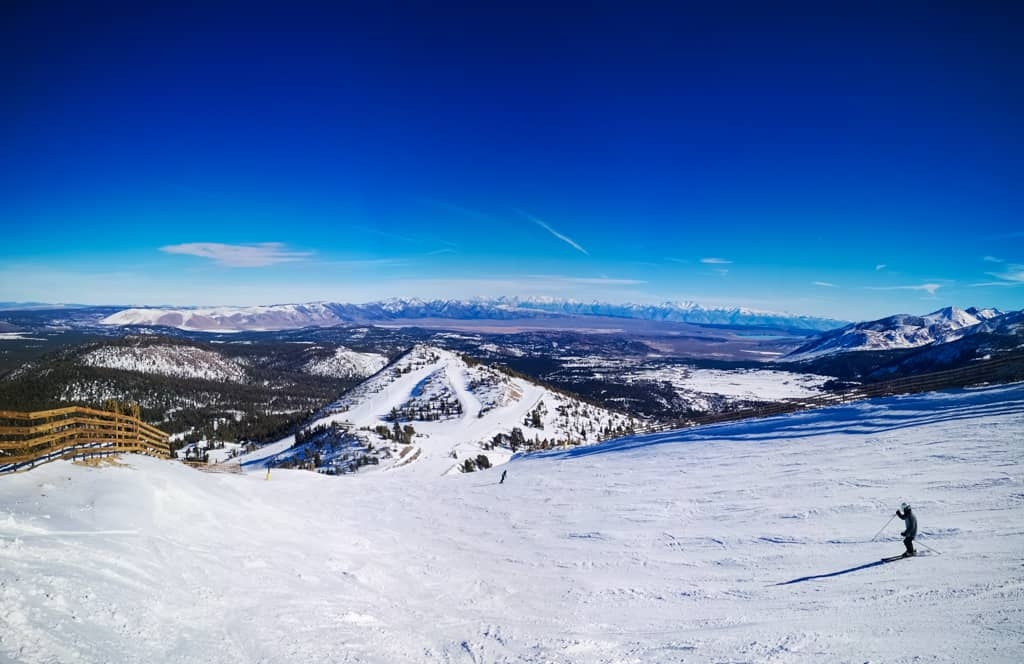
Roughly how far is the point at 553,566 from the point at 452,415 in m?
63.7

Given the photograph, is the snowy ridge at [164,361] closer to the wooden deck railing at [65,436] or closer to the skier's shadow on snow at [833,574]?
the wooden deck railing at [65,436]

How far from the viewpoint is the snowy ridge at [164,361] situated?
547ft

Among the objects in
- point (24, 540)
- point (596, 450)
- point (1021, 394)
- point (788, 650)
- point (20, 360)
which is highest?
point (1021, 394)

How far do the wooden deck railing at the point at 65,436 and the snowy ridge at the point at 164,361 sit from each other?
183799mm

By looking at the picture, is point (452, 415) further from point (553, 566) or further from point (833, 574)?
point (833, 574)

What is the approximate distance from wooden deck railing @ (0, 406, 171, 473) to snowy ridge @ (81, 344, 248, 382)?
184 m

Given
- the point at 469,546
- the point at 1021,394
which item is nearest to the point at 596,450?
the point at 469,546

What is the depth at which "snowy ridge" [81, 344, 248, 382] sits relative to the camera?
6561 inches

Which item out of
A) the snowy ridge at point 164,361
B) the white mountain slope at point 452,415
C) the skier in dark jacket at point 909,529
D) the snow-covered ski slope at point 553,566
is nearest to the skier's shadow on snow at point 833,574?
the snow-covered ski slope at point 553,566

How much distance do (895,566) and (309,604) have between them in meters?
11.9

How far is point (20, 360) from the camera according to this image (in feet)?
615

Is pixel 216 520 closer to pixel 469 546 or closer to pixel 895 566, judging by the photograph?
pixel 469 546

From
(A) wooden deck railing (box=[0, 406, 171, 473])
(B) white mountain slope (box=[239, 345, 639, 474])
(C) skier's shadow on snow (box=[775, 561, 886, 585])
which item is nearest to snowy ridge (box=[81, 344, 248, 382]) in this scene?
(B) white mountain slope (box=[239, 345, 639, 474])

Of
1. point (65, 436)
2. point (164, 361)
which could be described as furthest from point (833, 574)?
point (164, 361)
